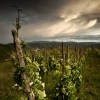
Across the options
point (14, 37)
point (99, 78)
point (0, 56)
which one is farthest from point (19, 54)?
point (0, 56)

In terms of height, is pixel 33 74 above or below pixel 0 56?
above

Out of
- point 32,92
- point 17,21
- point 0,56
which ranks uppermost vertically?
point 17,21

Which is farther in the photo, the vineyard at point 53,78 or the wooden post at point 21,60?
→ the vineyard at point 53,78

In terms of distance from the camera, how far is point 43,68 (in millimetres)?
21641

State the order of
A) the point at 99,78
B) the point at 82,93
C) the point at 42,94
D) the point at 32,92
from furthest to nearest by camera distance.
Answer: the point at 99,78, the point at 82,93, the point at 42,94, the point at 32,92

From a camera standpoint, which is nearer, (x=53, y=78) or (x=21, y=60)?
(x=21, y=60)

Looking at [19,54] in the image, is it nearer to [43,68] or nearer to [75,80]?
[75,80]

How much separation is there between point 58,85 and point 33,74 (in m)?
2.83

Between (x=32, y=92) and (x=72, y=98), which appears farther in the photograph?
(x=72, y=98)

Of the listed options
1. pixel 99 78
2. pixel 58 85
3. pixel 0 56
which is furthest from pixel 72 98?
pixel 0 56

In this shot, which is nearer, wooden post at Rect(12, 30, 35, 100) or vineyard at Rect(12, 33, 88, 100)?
wooden post at Rect(12, 30, 35, 100)

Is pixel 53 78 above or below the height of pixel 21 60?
below

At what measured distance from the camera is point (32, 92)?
6.37 m

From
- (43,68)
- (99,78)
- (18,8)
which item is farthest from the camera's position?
(43,68)
